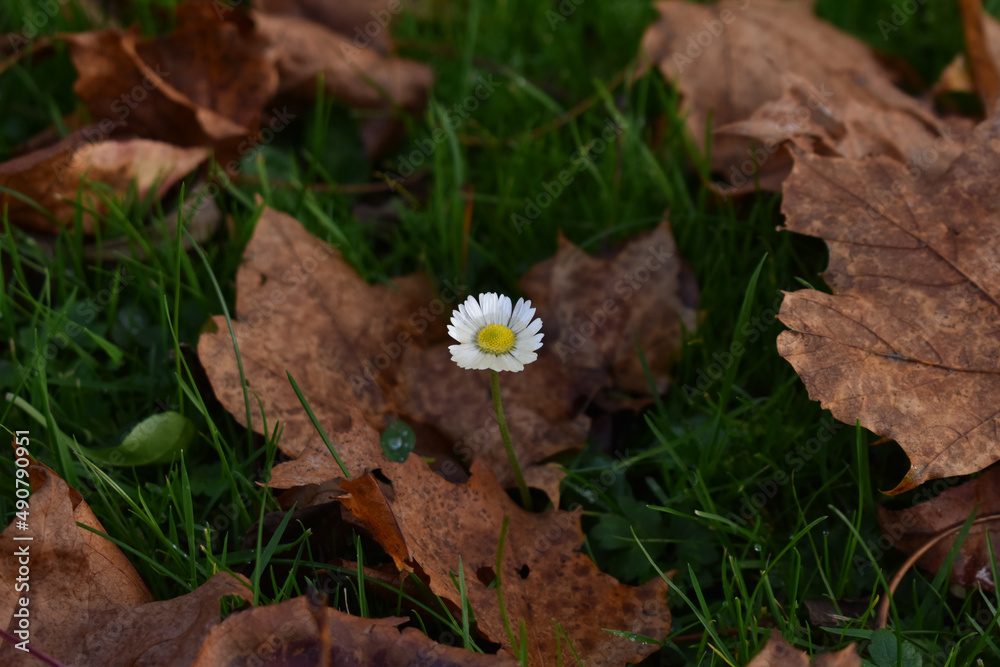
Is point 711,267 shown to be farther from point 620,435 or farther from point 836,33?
point 836,33

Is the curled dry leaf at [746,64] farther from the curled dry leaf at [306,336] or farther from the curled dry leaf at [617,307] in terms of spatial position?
the curled dry leaf at [306,336]

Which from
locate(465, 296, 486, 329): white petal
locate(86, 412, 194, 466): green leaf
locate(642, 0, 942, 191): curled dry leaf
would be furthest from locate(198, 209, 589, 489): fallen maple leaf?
locate(642, 0, 942, 191): curled dry leaf

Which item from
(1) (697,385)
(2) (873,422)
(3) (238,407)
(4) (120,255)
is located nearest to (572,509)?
(1) (697,385)

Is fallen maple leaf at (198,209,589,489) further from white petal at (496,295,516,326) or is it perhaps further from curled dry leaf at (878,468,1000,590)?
curled dry leaf at (878,468,1000,590)

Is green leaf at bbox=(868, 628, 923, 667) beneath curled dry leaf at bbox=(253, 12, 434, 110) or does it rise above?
beneath

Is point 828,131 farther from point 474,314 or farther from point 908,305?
point 474,314

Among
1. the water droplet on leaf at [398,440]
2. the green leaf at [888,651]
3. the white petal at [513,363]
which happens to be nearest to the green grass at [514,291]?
the green leaf at [888,651]
